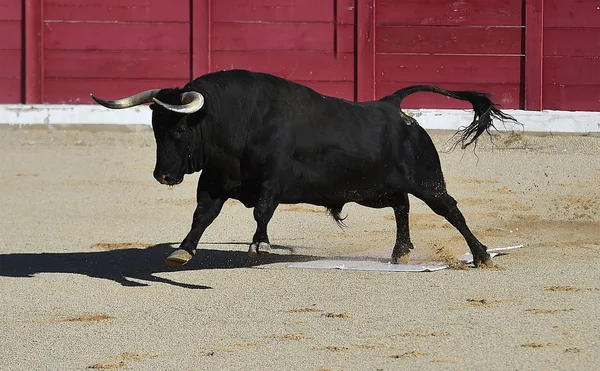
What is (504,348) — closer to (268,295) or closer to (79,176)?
(268,295)

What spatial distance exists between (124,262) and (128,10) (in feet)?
18.6

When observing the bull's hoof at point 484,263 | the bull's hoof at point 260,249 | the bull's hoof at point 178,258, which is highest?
the bull's hoof at point 260,249

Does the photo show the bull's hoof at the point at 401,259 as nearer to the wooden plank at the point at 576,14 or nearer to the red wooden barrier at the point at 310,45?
the red wooden barrier at the point at 310,45

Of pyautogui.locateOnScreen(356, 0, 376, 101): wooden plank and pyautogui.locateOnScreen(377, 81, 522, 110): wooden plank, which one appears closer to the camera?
pyautogui.locateOnScreen(377, 81, 522, 110): wooden plank

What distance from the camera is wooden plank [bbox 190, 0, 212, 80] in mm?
12609

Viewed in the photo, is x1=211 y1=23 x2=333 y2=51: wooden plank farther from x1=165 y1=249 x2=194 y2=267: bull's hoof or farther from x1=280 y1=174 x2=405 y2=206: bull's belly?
x1=165 y1=249 x2=194 y2=267: bull's hoof

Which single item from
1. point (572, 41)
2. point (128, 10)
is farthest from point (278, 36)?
point (572, 41)

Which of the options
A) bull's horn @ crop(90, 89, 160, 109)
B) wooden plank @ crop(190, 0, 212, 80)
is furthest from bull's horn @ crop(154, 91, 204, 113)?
wooden plank @ crop(190, 0, 212, 80)

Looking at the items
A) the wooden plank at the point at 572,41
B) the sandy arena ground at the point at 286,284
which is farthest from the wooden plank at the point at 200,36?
the wooden plank at the point at 572,41

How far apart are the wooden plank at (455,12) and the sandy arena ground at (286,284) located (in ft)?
6.62

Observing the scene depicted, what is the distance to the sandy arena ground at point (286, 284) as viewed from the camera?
5121 mm

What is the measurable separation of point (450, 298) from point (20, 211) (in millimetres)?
3957

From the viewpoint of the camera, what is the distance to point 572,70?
12500mm

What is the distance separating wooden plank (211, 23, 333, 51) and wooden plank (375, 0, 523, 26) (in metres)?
0.60
